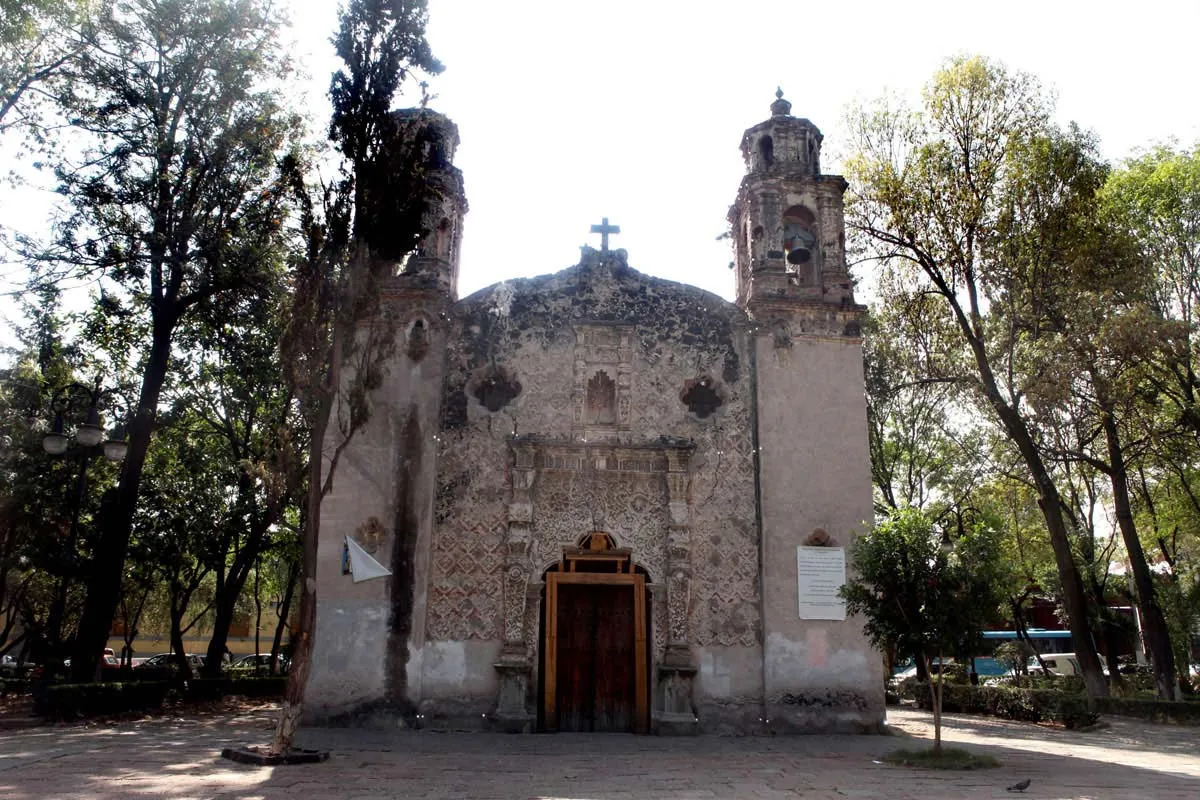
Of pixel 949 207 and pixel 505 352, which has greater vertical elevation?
pixel 949 207

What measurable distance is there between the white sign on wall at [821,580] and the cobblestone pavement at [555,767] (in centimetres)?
191

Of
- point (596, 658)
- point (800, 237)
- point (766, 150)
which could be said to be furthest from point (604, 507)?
point (766, 150)

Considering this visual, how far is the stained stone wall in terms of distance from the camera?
45.8 ft

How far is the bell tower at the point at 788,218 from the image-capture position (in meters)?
16.1

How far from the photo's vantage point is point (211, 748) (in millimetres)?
11273

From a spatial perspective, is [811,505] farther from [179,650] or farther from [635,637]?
[179,650]

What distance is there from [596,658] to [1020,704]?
1012 centimetres

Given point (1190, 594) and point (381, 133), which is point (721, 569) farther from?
point (1190, 594)

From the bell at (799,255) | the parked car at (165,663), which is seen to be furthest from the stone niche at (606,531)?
the parked car at (165,663)

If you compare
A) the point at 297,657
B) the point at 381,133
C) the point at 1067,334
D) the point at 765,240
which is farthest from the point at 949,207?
the point at 297,657

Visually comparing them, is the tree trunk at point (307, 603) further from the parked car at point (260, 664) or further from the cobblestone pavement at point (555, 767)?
the parked car at point (260, 664)

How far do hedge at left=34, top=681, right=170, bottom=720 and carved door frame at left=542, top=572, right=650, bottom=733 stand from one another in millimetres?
7316

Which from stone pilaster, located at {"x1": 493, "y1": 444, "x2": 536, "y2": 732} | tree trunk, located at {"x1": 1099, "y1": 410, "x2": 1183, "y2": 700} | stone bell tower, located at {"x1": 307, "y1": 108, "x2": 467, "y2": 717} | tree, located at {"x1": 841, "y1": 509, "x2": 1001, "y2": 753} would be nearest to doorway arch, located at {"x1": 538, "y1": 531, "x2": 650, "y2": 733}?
stone pilaster, located at {"x1": 493, "y1": 444, "x2": 536, "y2": 732}

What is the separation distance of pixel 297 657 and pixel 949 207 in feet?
53.2
